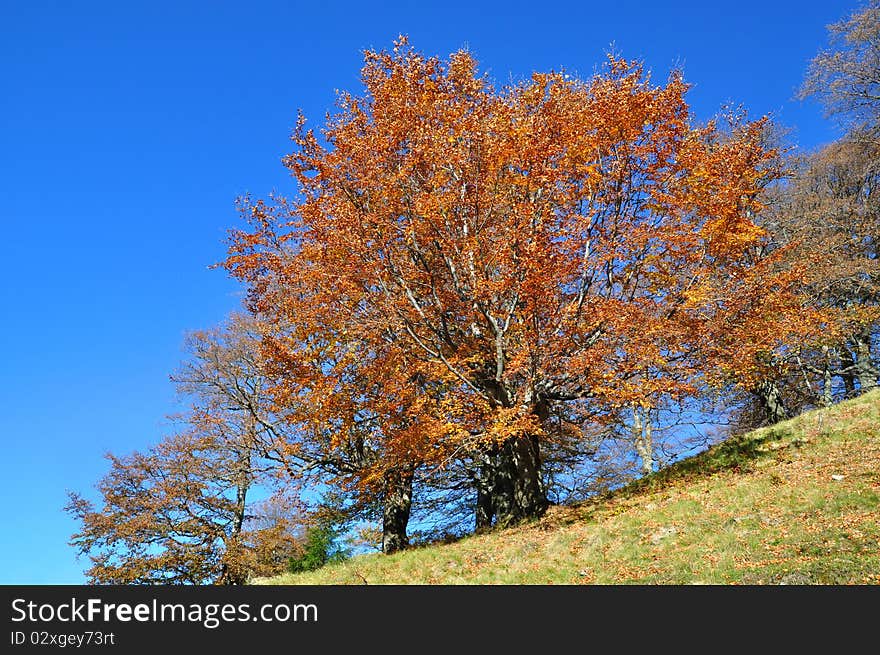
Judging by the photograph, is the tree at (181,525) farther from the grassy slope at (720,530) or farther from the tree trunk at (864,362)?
the tree trunk at (864,362)

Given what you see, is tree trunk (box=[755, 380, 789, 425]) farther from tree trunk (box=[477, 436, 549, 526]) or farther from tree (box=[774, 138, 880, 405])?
tree trunk (box=[477, 436, 549, 526])

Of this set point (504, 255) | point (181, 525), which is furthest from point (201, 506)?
point (504, 255)

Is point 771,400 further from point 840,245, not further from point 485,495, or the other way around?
point 485,495

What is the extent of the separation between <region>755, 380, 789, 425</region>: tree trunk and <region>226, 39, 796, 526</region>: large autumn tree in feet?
27.3

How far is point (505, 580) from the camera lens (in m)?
12.1

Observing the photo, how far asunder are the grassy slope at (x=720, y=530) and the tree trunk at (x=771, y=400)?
591 cm

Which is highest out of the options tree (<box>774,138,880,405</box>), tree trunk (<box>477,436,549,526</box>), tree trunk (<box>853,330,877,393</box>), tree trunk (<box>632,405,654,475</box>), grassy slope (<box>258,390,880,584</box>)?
tree (<box>774,138,880,405</box>)

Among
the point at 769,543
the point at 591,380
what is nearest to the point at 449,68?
the point at 591,380

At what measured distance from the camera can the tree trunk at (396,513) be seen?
20.2m

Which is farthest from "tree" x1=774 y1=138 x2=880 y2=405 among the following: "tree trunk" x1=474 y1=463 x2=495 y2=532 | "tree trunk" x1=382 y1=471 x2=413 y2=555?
"tree trunk" x1=382 y1=471 x2=413 y2=555

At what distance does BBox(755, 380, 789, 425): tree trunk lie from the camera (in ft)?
78.1

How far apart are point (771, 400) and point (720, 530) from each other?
14.9 metres
